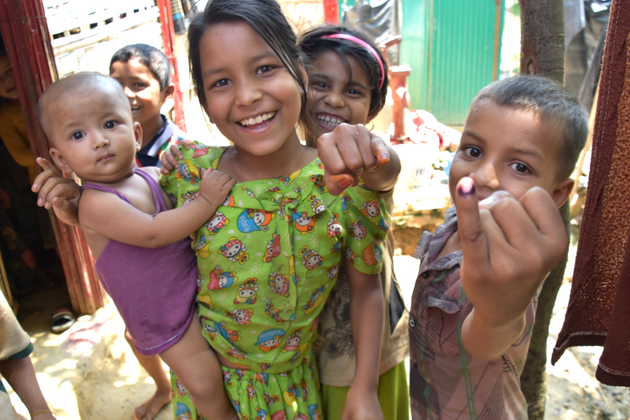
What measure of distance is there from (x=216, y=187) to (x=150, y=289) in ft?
1.24

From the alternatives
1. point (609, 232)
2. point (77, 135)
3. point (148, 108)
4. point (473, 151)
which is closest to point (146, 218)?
point (77, 135)

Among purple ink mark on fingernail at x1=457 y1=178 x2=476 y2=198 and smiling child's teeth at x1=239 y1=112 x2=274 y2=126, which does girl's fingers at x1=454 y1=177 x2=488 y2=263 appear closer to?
purple ink mark on fingernail at x1=457 y1=178 x2=476 y2=198

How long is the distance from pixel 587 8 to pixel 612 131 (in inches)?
252

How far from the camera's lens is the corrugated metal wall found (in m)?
9.77

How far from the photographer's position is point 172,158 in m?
1.50

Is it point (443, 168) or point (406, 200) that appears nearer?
point (406, 200)

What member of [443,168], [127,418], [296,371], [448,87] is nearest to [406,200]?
[443,168]

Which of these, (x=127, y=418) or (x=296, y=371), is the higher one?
(x=296, y=371)

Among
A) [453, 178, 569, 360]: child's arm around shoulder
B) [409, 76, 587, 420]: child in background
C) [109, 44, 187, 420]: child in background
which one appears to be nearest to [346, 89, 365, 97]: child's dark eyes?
[409, 76, 587, 420]: child in background

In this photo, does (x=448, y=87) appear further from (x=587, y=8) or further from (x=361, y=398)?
(x=361, y=398)

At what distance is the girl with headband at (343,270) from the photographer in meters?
1.60

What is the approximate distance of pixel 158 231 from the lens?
1.29m

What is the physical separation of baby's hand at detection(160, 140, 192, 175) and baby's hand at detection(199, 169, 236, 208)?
0.62 feet

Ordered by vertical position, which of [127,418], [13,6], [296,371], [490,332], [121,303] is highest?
[13,6]
